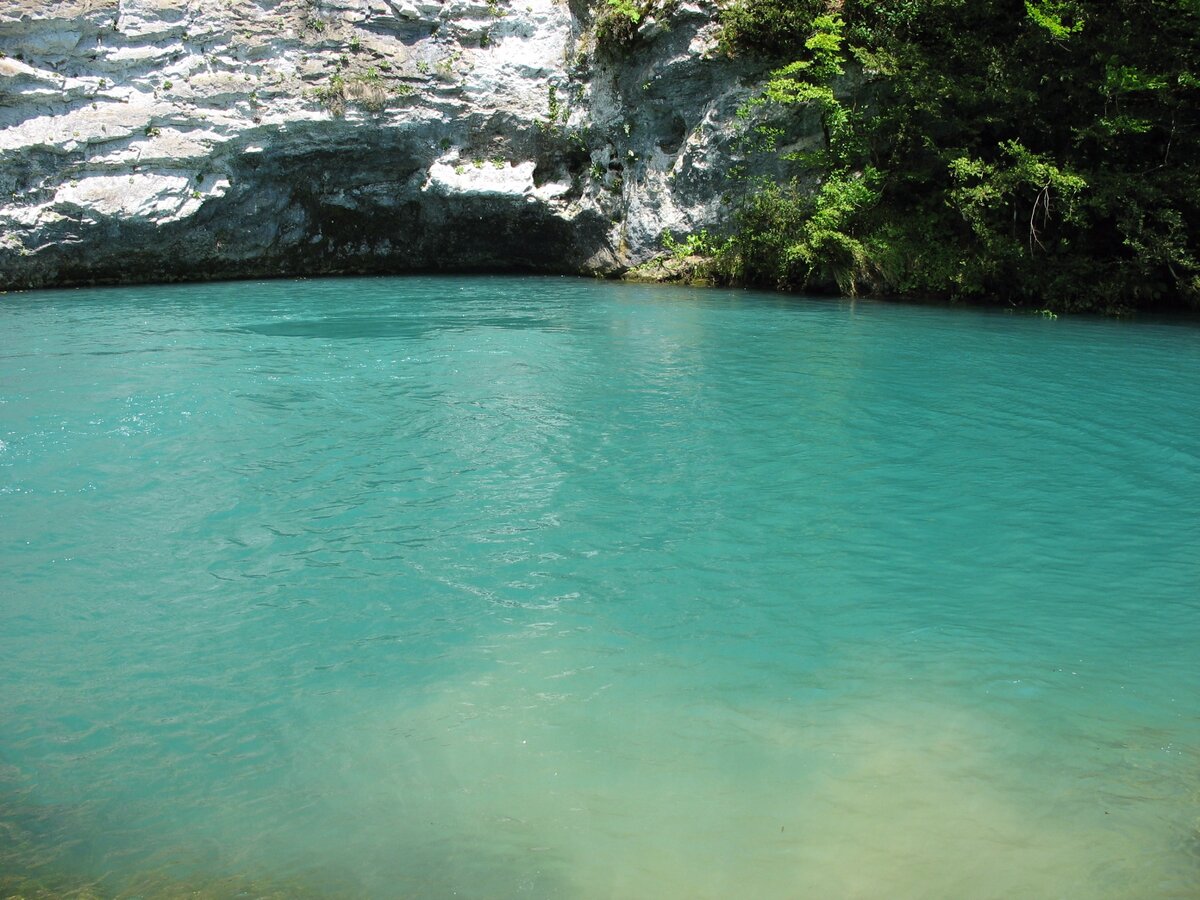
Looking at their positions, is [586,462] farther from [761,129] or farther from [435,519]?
[761,129]

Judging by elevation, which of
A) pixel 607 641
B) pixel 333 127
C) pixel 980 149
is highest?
pixel 333 127

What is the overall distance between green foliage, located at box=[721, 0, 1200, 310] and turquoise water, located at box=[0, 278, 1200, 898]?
6616 mm

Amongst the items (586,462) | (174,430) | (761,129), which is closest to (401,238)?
(761,129)

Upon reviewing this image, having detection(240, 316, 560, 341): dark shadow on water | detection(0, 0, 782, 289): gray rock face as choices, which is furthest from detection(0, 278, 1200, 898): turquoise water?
detection(0, 0, 782, 289): gray rock face

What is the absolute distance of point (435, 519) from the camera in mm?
7062

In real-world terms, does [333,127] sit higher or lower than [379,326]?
higher

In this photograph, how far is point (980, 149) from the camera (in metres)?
18.2

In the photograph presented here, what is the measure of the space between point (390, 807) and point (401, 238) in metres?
24.3

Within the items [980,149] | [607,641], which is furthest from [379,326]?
[607,641]

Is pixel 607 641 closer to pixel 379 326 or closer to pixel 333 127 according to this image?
pixel 379 326

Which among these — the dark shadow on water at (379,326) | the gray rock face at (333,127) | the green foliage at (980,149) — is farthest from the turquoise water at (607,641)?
the gray rock face at (333,127)

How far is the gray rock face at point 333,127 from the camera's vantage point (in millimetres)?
22625

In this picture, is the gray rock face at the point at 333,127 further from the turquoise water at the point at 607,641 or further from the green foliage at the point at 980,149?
the turquoise water at the point at 607,641

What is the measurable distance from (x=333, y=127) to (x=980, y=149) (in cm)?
1504
